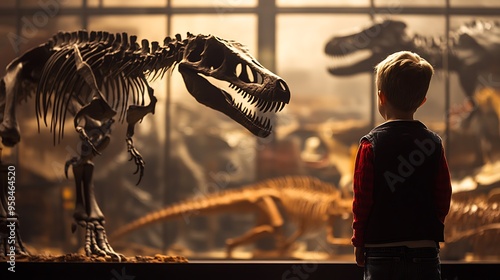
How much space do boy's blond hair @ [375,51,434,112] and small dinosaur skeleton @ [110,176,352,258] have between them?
3418 mm

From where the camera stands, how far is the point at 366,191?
2748 millimetres

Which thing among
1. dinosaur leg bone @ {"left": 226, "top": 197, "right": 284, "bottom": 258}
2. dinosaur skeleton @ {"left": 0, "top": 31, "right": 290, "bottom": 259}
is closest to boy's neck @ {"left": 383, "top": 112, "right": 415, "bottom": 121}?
dinosaur skeleton @ {"left": 0, "top": 31, "right": 290, "bottom": 259}

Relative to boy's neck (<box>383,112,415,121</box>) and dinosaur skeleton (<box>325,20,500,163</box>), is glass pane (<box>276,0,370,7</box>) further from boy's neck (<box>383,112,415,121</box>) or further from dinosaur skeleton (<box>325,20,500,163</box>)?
boy's neck (<box>383,112,415,121</box>)

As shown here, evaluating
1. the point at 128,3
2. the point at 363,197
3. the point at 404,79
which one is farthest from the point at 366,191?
the point at 128,3

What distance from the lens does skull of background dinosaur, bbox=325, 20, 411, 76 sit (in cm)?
620

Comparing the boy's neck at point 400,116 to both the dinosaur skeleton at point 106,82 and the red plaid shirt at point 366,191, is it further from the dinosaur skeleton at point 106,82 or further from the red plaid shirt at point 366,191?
the dinosaur skeleton at point 106,82

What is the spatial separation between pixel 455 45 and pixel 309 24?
52.1 inches

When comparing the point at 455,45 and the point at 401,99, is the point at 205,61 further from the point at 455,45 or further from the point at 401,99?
the point at 455,45

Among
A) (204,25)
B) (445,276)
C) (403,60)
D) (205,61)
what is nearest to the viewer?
(403,60)

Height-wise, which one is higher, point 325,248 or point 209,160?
point 209,160

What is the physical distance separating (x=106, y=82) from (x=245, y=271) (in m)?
1.46

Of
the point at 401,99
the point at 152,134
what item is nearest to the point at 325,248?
the point at 152,134

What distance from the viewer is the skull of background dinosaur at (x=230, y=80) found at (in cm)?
367

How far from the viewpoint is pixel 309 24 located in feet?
20.6
